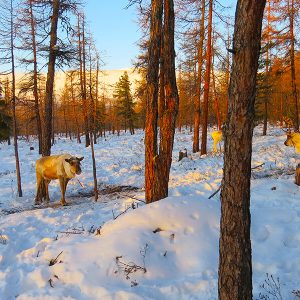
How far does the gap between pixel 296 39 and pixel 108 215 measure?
19366 mm

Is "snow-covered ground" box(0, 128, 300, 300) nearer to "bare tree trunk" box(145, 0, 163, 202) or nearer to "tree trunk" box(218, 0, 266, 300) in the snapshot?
"bare tree trunk" box(145, 0, 163, 202)

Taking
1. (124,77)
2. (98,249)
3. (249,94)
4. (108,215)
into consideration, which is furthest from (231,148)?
(124,77)

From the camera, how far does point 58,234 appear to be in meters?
7.69

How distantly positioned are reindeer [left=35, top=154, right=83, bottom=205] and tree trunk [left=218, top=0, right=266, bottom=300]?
30.5 feet

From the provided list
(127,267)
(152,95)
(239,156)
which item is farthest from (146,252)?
(152,95)

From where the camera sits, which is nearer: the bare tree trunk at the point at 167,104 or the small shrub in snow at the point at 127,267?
the small shrub in snow at the point at 127,267

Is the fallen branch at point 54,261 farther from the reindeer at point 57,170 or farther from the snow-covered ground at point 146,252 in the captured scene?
the reindeer at point 57,170

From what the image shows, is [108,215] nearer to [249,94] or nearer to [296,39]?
[249,94]

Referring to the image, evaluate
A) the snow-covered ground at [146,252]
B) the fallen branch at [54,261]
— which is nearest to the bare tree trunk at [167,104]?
the snow-covered ground at [146,252]

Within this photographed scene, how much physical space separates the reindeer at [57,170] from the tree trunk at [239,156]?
931cm

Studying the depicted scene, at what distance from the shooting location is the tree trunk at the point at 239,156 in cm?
323

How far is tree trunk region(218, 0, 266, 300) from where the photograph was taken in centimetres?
323

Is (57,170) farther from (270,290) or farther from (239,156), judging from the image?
(239,156)

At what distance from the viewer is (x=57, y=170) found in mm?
12844
